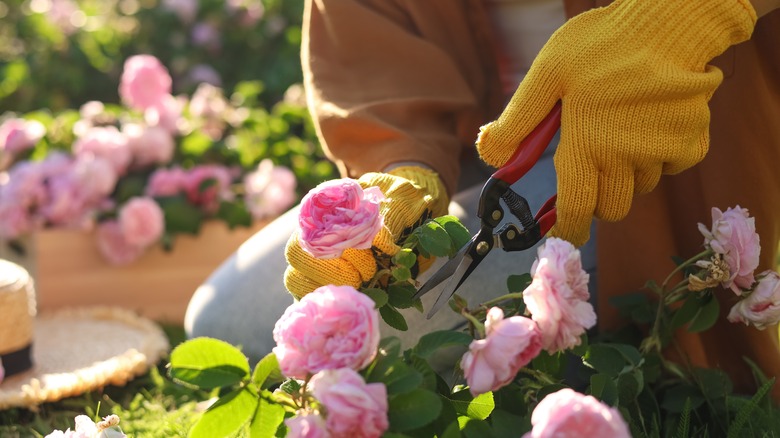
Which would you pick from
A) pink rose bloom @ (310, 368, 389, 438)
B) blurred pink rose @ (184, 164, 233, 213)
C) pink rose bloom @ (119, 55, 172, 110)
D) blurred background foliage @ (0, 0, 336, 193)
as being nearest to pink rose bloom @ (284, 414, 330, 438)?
pink rose bloom @ (310, 368, 389, 438)

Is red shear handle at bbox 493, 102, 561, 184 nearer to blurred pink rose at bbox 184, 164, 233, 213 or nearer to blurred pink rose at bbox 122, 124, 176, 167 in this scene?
blurred pink rose at bbox 184, 164, 233, 213

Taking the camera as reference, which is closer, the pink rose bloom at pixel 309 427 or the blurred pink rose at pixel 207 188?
the pink rose bloom at pixel 309 427

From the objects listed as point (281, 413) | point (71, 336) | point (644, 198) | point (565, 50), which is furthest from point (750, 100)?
point (71, 336)

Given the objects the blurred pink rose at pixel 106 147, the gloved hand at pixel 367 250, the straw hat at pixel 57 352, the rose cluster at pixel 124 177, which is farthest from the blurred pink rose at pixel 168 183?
the gloved hand at pixel 367 250

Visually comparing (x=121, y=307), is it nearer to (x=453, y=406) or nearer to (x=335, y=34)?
(x=335, y=34)

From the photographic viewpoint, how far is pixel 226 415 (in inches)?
37.0

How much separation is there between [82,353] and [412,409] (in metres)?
1.16

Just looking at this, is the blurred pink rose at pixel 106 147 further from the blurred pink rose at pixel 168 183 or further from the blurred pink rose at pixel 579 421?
the blurred pink rose at pixel 579 421

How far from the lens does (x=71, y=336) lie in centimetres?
200

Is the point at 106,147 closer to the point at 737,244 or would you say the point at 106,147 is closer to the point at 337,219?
the point at 337,219

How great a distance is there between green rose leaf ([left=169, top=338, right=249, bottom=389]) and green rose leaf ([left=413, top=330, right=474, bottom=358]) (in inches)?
7.3

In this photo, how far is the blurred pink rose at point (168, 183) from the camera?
2455 millimetres

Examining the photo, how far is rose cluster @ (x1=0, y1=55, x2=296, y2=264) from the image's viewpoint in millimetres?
2311

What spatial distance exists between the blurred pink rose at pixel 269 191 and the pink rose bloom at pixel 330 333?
1477mm
